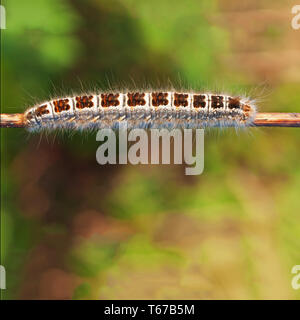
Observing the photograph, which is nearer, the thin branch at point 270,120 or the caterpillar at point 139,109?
the thin branch at point 270,120

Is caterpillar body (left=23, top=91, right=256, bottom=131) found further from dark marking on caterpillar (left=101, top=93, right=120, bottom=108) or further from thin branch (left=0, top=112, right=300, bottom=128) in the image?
thin branch (left=0, top=112, right=300, bottom=128)

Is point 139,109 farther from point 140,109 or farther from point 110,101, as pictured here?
point 110,101

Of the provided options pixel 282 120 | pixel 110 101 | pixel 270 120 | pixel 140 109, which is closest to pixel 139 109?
pixel 140 109

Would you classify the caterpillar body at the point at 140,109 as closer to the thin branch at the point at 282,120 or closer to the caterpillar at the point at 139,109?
the caterpillar at the point at 139,109

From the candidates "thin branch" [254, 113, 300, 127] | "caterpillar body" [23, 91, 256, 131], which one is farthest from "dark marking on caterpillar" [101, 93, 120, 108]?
"thin branch" [254, 113, 300, 127]

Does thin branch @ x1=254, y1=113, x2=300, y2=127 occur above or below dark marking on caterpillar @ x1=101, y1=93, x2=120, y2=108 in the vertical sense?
below

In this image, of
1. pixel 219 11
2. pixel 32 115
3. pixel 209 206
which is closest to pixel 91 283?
pixel 209 206

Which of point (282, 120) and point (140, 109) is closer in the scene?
point (282, 120)

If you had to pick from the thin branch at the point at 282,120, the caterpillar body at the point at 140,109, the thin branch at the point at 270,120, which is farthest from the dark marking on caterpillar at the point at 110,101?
the thin branch at the point at 282,120
